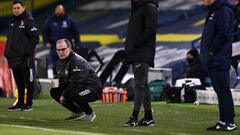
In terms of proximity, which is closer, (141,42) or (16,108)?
(141,42)

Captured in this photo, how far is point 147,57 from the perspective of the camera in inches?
457

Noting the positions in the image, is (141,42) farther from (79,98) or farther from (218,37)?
(79,98)

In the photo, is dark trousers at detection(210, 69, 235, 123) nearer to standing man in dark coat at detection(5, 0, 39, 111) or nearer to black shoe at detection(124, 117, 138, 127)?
black shoe at detection(124, 117, 138, 127)

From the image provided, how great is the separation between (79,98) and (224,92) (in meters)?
2.68

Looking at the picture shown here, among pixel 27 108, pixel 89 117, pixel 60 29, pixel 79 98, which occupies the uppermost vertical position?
pixel 60 29

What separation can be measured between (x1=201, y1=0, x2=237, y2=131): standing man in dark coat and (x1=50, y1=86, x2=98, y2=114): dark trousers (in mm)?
2445

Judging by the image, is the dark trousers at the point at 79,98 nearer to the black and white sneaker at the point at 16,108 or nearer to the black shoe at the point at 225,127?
the black and white sneaker at the point at 16,108

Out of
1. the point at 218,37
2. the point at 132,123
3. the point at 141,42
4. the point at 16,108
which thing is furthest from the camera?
the point at 16,108

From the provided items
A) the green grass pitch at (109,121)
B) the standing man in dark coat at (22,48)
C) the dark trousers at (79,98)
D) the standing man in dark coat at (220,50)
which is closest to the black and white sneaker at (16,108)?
the standing man in dark coat at (22,48)

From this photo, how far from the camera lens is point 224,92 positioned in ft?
36.3

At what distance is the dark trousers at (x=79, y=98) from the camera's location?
1292cm

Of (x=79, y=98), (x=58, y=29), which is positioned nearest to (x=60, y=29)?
(x=58, y=29)

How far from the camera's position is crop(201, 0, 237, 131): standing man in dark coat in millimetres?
10953

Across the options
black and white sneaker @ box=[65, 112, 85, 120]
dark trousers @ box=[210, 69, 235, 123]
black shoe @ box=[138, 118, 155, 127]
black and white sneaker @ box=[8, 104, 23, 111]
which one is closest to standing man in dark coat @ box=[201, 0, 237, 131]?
dark trousers @ box=[210, 69, 235, 123]
